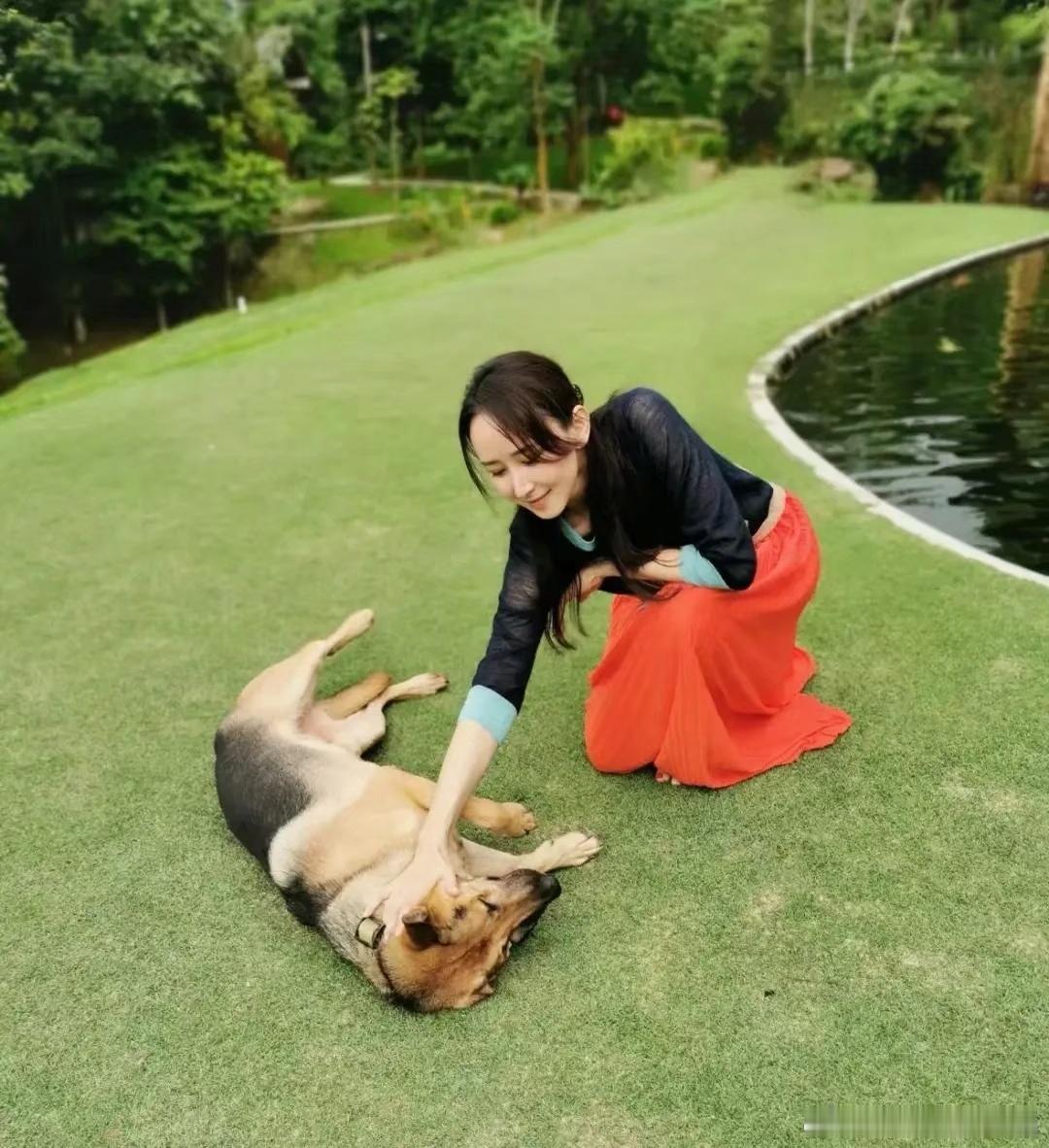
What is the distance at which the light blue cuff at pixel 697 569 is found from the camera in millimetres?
2865

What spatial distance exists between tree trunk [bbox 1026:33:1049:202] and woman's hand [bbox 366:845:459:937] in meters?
21.6

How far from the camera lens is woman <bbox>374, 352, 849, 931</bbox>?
246 cm

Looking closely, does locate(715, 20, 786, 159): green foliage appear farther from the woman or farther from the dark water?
the woman

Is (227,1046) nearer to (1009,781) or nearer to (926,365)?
(1009,781)

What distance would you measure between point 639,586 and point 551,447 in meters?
0.65

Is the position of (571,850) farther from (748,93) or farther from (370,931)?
(748,93)

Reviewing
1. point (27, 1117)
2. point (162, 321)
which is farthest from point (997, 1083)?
point (162, 321)

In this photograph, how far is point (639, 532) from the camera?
2.90 m

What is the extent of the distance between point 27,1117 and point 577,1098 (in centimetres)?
125

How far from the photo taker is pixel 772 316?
10680 mm

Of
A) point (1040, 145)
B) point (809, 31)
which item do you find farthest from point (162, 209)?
point (1040, 145)

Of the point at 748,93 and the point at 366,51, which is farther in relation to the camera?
the point at 366,51

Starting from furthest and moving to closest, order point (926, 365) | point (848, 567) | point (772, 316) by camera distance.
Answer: point (772, 316)
point (926, 365)
point (848, 567)

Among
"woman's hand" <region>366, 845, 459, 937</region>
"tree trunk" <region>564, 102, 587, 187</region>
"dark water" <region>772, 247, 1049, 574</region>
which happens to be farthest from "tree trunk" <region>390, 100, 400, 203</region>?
"woman's hand" <region>366, 845, 459, 937</region>
